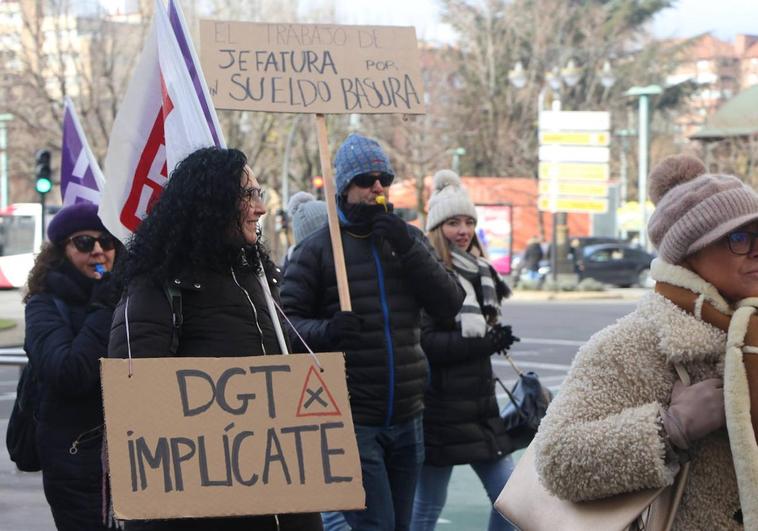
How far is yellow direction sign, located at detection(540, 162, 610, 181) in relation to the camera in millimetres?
30375

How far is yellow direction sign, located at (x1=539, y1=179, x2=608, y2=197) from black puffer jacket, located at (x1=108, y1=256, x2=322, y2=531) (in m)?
27.3

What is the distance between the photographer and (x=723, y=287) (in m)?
2.82

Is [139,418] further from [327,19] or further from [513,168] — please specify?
[513,168]

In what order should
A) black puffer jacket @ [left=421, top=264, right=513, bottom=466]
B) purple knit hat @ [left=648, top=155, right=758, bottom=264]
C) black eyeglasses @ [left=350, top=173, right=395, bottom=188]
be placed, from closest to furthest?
purple knit hat @ [left=648, top=155, right=758, bottom=264] < black eyeglasses @ [left=350, top=173, right=395, bottom=188] < black puffer jacket @ [left=421, top=264, right=513, bottom=466]

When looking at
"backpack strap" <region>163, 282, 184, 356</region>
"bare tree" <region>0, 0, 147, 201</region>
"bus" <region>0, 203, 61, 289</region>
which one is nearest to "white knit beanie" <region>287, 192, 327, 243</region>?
"backpack strap" <region>163, 282, 184, 356</region>

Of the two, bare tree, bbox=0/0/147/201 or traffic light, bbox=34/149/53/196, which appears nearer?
traffic light, bbox=34/149/53/196

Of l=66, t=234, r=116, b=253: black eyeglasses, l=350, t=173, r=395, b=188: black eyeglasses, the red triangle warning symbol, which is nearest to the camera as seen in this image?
the red triangle warning symbol

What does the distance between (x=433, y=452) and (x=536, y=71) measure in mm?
44986

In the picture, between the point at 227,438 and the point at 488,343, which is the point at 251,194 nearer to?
the point at 227,438

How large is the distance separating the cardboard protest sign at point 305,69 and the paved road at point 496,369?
2760mm

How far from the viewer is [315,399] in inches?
136

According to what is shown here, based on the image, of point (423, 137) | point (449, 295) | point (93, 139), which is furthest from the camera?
point (423, 137)

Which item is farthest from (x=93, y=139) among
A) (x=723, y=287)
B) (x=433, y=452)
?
(x=723, y=287)

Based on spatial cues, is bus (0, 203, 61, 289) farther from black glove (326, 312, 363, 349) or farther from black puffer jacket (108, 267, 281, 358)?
black puffer jacket (108, 267, 281, 358)
